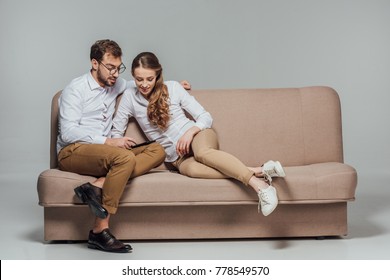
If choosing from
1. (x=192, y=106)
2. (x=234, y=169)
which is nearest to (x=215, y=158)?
(x=234, y=169)

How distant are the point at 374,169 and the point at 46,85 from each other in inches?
120

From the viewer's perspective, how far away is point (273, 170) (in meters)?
5.07

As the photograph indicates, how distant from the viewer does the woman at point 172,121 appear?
5.29 m

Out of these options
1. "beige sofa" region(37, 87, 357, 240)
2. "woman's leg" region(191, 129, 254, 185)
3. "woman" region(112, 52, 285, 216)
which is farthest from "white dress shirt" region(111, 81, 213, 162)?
"beige sofa" region(37, 87, 357, 240)

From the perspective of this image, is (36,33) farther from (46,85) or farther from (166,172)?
(166,172)

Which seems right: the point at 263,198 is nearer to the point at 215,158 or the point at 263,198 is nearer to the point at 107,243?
the point at 215,158

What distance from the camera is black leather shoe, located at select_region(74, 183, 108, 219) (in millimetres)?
5000

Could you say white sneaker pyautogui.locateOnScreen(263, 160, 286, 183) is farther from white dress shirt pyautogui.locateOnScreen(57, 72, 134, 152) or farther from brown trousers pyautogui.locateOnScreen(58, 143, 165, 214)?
white dress shirt pyautogui.locateOnScreen(57, 72, 134, 152)

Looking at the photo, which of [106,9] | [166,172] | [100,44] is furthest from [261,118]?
[106,9]

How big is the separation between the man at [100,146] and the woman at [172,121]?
113mm

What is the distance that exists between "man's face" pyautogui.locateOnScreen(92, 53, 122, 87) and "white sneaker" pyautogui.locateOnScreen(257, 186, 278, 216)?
1.22 metres

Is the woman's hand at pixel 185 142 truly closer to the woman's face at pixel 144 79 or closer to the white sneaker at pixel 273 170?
the woman's face at pixel 144 79

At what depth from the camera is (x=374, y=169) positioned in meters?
7.68

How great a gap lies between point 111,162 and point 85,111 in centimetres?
57
